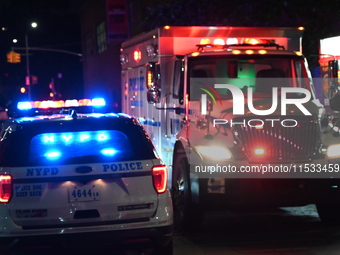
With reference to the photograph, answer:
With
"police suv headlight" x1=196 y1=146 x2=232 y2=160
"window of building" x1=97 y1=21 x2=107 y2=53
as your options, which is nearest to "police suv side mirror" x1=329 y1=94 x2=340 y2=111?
"police suv headlight" x1=196 y1=146 x2=232 y2=160

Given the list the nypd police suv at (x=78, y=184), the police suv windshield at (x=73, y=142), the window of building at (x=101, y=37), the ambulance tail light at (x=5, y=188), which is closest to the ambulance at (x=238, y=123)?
the police suv windshield at (x=73, y=142)

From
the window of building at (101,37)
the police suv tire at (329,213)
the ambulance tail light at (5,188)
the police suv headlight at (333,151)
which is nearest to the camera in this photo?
the ambulance tail light at (5,188)

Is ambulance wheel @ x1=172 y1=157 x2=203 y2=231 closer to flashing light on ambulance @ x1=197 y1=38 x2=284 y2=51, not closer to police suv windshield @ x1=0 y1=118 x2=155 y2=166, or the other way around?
flashing light on ambulance @ x1=197 y1=38 x2=284 y2=51

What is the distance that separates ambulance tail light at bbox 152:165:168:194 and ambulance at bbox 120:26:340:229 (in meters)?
2.68

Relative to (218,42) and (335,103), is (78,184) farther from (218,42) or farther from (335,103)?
(218,42)

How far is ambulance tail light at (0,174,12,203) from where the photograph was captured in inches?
266

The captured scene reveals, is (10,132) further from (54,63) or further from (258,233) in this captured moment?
(54,63)

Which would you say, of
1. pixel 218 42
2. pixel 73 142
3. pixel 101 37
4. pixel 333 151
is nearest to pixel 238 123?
pixel 333 151

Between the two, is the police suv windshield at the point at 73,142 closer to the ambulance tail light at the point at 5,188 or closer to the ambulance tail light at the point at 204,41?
the ambulance tail light at the point at 5,188

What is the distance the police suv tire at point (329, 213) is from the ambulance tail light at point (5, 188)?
17.8 ft

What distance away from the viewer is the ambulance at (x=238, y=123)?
985cm

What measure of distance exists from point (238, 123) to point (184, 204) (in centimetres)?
145

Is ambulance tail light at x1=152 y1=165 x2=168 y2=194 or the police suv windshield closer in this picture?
the police suv windshield

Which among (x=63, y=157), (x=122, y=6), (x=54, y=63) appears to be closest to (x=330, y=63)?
(x=63, y=157)
